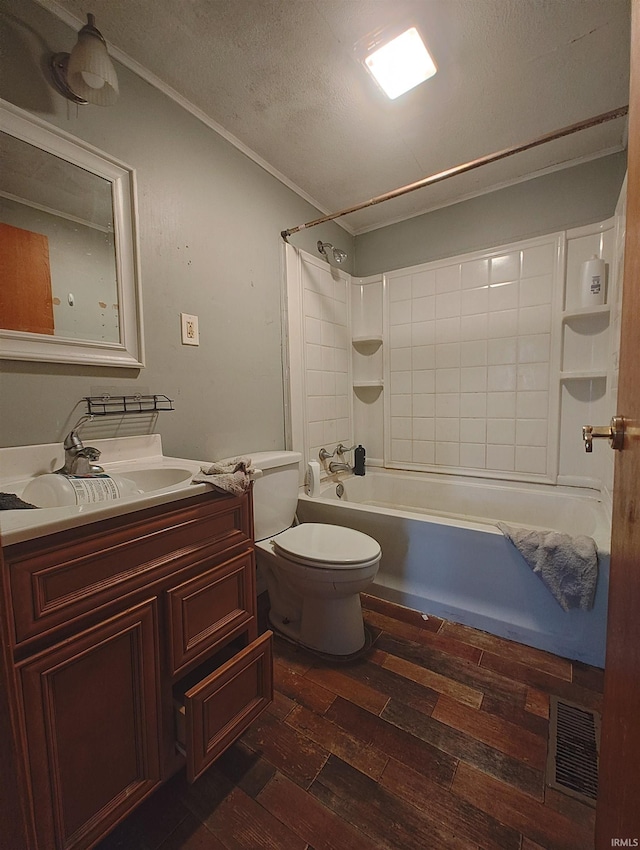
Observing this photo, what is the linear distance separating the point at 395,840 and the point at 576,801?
0.50m

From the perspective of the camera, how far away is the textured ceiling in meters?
1.14

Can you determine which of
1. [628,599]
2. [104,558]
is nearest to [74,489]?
[104,558]

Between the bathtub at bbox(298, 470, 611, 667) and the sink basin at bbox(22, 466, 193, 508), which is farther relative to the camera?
the bathtub at bbox(298, 470, 611, 667)

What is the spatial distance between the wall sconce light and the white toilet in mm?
1337

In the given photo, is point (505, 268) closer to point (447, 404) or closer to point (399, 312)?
point (399, 312)

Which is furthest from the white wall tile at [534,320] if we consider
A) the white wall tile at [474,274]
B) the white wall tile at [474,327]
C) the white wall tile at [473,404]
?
the white wall tile at [473,404]

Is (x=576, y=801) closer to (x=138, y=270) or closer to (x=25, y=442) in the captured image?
(x=25, y=442)

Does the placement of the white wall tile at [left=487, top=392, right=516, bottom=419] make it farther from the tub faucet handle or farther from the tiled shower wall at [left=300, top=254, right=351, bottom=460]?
the tub faucet handle

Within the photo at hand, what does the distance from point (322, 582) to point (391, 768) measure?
55 cm

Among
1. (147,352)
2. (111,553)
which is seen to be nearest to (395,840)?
(111,553)

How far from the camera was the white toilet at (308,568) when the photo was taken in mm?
1356

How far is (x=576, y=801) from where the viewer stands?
90cm

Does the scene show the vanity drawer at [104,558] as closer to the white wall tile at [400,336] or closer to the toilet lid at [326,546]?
the toilet lid at [326,546]

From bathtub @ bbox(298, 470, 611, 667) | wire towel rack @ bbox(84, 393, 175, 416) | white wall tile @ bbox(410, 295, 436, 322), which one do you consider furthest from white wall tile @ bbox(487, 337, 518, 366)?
wire towel rack @ bbox(84, 393, 175, 416)
